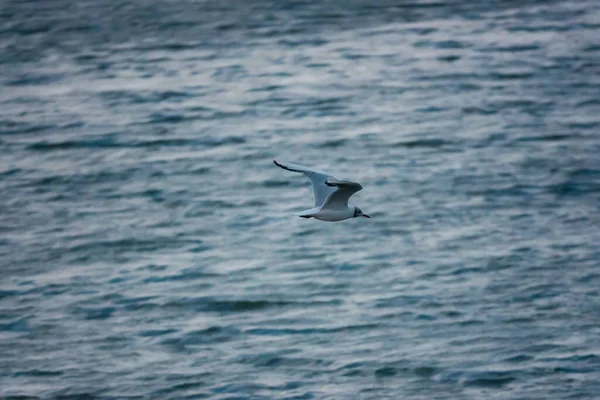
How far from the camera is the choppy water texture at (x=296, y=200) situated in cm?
1695

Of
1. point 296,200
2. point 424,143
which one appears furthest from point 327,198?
point 424,143

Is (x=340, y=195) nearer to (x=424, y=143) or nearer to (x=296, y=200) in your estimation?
(x=296, y=200)

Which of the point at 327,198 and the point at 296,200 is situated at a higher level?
the point at 327,198

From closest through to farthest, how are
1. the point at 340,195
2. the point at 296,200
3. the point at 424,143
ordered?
the point at 340,195 → the point at 296,200 → the point at 424,143

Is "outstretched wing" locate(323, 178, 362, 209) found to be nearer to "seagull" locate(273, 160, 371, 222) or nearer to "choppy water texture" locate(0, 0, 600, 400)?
"seagull" locate(273, 160, 371, 222)

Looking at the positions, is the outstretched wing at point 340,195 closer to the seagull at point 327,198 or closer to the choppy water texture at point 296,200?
the seagull at point 327,198

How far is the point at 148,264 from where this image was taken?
786 inches

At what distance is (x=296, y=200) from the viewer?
2250cm

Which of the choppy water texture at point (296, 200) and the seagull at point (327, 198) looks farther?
the choppy water texture at point (296, 200)

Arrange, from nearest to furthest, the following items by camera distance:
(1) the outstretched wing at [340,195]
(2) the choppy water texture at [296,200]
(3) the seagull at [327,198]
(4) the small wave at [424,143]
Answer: (1) the outstretched wing at [340,195] < (3) the seagull at [327,198] < (2) the choppy water texture at [296,200] < (4) the small wave at [424,143]

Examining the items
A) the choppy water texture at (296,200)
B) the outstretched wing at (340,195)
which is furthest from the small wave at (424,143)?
the outstretched wing at (340,195)

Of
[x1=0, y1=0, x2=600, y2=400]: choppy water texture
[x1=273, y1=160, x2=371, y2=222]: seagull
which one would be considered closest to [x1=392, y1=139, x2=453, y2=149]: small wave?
[x1=0, y1=0, x2=600, y2=400]: choppy water texture

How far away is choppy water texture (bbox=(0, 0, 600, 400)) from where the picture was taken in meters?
17.0

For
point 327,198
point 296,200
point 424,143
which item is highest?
point 327,198
